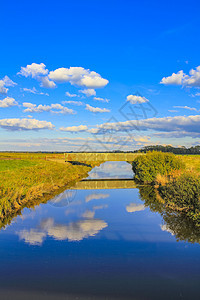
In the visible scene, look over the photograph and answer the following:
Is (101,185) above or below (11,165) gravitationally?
below

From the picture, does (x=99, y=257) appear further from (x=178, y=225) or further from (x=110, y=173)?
(x=110, y=173)

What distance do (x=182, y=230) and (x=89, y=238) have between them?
5145 mm

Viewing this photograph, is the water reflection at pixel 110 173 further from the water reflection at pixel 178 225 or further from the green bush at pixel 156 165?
the water reflection at pixel 178 225

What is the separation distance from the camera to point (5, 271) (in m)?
8.76

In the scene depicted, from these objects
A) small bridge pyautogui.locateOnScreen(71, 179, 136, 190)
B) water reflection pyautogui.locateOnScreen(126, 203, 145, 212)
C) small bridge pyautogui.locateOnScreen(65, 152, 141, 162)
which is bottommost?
small bridge pyautogui.locateOnScreen(71, 179, 136, 190)

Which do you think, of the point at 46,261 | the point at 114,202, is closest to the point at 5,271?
the point at 46,261

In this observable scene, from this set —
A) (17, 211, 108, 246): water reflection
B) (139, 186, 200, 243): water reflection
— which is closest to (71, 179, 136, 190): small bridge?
(139, 186, 200, 243): water reflection

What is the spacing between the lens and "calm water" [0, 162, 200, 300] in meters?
7.61

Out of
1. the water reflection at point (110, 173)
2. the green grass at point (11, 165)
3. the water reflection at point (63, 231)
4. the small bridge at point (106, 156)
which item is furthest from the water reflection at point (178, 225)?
the small bridge at point (106, 156)

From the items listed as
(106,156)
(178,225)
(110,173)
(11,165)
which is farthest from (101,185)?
(106,156)

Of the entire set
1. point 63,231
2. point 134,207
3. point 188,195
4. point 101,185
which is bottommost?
point 101,185

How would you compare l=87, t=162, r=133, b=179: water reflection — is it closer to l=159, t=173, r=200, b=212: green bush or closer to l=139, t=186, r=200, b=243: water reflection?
l=139, t=186, r=200, b=243: water reflection

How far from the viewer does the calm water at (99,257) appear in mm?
7613

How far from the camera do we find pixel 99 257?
32.6 feet
